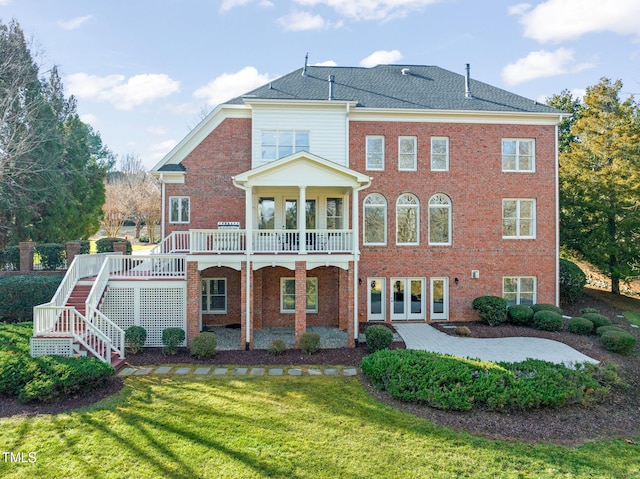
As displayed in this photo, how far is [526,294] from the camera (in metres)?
16.4

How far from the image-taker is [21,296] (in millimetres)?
14328

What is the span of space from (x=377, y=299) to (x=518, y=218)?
25.6 ft

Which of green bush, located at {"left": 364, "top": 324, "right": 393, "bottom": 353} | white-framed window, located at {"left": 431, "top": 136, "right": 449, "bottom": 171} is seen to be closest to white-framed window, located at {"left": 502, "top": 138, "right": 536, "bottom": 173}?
white-framed window, located at {"left": 431, "top": 136, "right": 449, "bottom": 171}

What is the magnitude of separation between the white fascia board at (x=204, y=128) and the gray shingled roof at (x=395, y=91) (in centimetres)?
60

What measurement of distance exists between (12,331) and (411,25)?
1821 cm

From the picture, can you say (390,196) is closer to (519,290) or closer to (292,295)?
(292,295)

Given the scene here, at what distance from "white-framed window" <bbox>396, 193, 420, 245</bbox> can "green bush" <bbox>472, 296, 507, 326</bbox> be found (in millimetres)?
3935

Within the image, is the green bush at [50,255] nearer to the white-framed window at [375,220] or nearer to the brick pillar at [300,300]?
the brick pillar at [300,300]

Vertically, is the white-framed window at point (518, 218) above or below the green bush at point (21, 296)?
above

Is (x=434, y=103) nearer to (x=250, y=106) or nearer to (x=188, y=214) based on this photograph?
(x=250, y=106)

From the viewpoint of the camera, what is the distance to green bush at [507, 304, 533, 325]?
1485 centimetres

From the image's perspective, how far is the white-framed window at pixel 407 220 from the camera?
1586cm

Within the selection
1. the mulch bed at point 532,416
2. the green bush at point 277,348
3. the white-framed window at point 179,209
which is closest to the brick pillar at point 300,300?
the green bush at point 277,348

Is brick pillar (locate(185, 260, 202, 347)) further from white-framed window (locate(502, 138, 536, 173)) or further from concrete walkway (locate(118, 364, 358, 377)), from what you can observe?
→ white-framed window (locate(502, 138, 536, 173))
